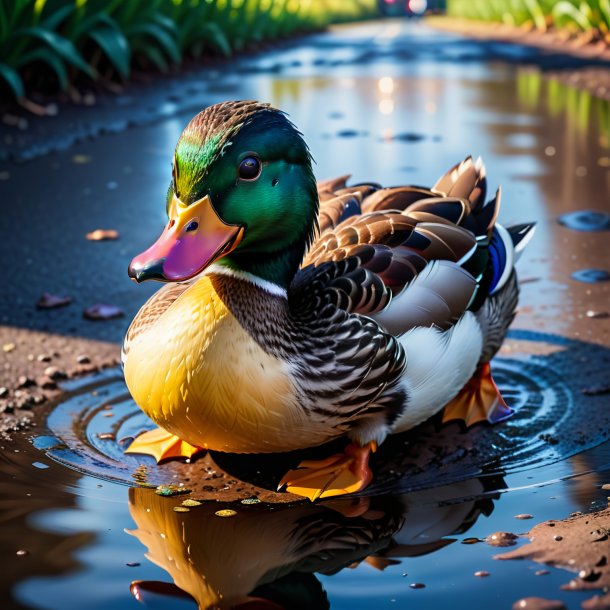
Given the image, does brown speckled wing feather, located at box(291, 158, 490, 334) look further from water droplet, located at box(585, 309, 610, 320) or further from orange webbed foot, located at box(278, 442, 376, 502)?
water droplet, located at box(585, 309, 610, 320)

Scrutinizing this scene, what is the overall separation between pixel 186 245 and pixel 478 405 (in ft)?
4.66

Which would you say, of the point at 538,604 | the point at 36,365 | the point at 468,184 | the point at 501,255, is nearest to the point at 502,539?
the point at 538,604

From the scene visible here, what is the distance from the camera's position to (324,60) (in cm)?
1738

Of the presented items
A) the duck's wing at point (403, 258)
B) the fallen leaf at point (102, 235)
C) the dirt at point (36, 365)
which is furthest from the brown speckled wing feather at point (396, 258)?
the fallen leaf at point (102, 235)

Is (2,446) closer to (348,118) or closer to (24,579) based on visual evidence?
(24,579)

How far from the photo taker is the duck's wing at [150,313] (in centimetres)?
320

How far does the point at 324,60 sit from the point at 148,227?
11772 mm

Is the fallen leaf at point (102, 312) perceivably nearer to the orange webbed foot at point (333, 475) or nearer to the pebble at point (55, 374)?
the pebble at point (55, 374)

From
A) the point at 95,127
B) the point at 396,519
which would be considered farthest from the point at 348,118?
the point at 396,519

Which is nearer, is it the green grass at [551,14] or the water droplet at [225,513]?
the water droplet at [225,513]

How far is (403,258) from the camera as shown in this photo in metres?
3.26

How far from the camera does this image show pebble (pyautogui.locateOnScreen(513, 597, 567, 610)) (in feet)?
7.89

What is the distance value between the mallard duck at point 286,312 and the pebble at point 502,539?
A: 48cm

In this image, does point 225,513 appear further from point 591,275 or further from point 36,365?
point 591,275
